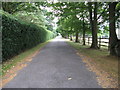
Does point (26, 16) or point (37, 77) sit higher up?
point (26, 16)

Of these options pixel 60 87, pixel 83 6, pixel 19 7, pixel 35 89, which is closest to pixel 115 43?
pixel 83 6

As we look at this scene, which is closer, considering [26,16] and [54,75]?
[54,75]

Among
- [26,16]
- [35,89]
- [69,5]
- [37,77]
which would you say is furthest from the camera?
[26,16]

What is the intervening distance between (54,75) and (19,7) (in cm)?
1414

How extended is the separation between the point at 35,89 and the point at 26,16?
15935 mm

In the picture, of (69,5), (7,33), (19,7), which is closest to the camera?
(7,33)

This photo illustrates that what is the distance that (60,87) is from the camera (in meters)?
3.48

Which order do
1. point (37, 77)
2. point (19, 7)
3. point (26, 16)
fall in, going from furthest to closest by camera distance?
1. point (26, 16)
2. point (19, 7)
3. point (37, 77)

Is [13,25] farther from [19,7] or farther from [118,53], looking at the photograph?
[19,7]

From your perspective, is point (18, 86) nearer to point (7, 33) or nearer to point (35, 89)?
point (35, 89)

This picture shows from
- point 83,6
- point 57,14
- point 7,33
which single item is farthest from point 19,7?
point 7,33

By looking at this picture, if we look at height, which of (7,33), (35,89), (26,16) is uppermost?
(26,16)

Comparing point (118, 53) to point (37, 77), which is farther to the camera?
point (118, 53)

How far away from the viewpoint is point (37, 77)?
4.27 m
